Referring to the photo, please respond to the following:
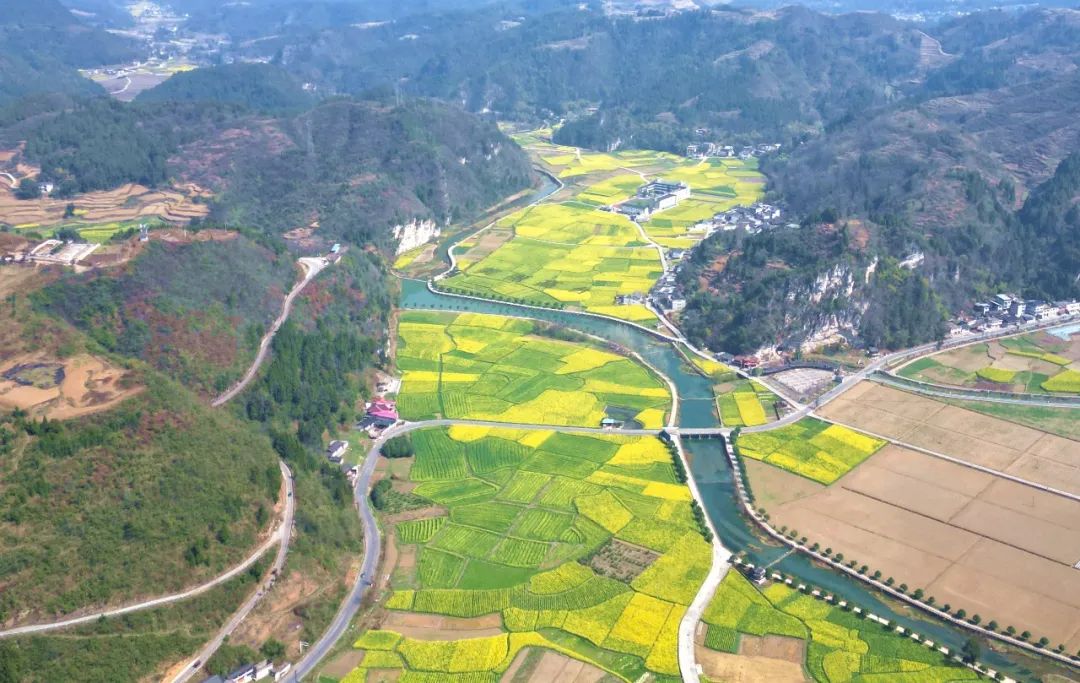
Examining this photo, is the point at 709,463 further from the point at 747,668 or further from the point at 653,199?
the point at 653,199

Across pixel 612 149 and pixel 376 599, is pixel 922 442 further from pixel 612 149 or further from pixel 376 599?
pixel 612 149

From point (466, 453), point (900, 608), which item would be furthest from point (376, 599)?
point (900, 608)

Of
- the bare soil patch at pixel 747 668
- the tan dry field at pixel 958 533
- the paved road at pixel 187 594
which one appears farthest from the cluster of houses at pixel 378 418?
the bare soil patch at pixel 747 668

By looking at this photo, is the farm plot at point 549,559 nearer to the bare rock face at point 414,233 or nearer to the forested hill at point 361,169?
the bare rock face at point 414,233

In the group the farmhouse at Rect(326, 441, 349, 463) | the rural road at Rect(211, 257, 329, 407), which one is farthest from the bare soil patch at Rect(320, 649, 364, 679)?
the rural road at Rect(211, 257, 329, 407)

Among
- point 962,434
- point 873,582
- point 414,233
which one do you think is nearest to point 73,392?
point 873,582

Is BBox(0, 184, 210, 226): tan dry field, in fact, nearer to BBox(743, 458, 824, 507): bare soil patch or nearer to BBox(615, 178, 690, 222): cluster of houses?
BBox(615, 178, 690, 222): cluster of houses
